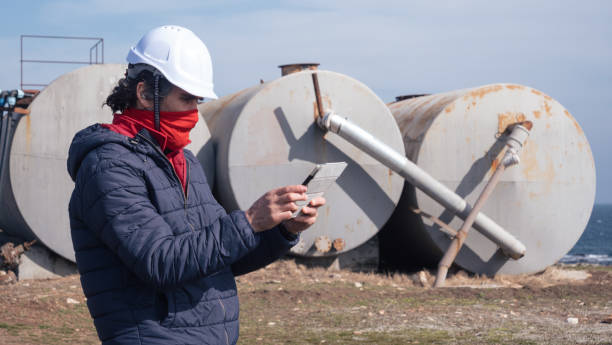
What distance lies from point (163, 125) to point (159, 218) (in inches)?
12.8

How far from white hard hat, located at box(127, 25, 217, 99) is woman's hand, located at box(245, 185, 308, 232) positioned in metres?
0.42

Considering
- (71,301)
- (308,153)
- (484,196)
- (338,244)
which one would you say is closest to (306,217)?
(71,301)

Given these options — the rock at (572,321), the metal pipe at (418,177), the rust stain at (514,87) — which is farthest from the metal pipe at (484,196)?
the rock at (572,321)

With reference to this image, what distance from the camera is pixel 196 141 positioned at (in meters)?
9.97

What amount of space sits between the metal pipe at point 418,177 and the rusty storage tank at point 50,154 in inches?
117

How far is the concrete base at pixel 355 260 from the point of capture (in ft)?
33.1

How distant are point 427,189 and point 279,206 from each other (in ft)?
26.0

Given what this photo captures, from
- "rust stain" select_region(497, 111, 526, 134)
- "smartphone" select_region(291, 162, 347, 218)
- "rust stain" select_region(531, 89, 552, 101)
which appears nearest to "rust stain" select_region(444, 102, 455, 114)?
"rust stain" select_region(497, 111, 526, 134)

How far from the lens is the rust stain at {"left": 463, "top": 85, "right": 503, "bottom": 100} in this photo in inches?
416

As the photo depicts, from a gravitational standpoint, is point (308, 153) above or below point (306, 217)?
below

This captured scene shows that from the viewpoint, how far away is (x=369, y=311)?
24.2 feet

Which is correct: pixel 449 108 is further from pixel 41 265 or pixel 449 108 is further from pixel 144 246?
pixel 144 246

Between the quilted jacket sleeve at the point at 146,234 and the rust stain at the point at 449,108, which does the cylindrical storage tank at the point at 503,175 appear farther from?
the quilted jacket sleeve at the point at 146,234

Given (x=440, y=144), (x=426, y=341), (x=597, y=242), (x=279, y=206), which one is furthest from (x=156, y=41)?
(x=597, y=242)
